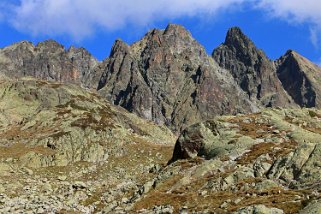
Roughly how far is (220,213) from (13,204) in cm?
2553

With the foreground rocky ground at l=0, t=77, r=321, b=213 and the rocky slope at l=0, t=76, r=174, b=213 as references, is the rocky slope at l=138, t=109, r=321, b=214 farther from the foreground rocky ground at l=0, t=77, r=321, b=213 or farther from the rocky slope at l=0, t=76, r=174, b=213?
the rocky slope at l=0, t=76, r=174, b=213

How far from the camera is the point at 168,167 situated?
168 ft

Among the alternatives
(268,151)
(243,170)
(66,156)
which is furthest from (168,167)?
(66,156)

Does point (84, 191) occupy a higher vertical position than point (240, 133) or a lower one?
lower

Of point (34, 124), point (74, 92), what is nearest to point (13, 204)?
point (34, 124)

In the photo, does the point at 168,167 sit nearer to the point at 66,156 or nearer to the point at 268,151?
the point at 268,151

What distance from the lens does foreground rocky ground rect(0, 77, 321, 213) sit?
1393 inches

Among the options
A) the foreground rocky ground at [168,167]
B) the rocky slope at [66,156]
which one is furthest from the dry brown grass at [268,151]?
the rocky slope at [66,156]

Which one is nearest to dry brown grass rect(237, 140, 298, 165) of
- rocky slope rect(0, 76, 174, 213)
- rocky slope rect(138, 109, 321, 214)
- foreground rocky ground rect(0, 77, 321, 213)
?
rocky slope rect(138, 109, 321, 214)

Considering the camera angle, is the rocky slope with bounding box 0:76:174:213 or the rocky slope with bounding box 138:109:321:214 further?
the rocky slope with bounding box 0:76:174:213

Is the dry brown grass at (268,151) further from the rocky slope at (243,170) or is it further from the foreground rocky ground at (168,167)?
the foreground rocky ground at (168,167)

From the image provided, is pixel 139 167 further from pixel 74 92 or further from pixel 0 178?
pixel 74 92

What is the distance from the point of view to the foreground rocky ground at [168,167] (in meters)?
35.4

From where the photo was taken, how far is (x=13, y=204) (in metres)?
46.1
